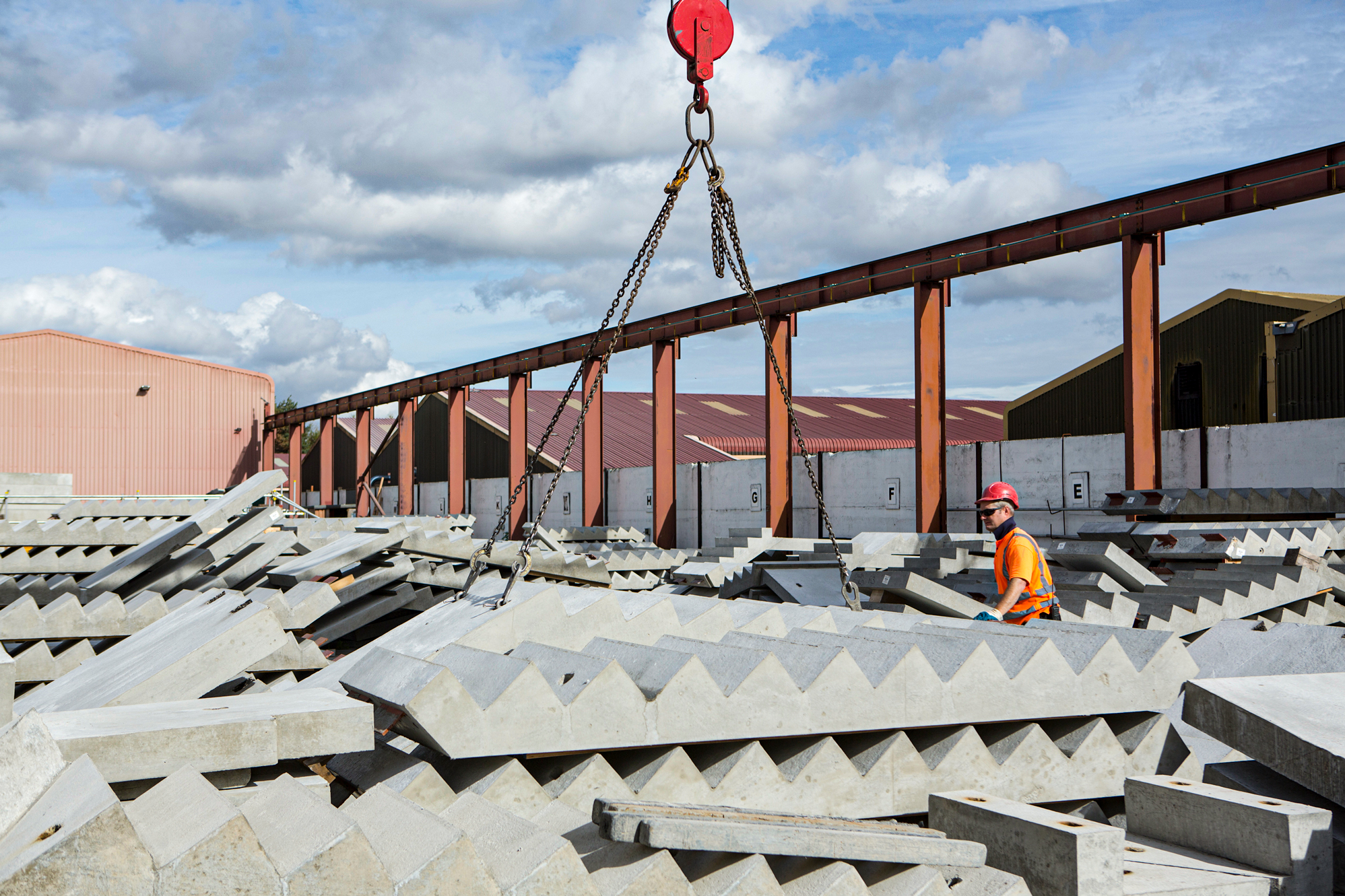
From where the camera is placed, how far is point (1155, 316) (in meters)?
13.3

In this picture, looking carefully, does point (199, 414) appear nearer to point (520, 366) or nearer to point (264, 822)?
point (520, 366)

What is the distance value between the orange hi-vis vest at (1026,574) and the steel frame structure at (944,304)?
325 cm

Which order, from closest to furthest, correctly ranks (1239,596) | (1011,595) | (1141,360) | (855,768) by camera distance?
(855,768) → (1011,595) → (1239,596) → (1141,360)

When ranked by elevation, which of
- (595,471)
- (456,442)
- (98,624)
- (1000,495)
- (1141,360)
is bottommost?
(98,624)

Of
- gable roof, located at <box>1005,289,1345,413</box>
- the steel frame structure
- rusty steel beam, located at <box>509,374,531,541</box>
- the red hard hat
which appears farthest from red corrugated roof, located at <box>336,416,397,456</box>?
the red hard hat

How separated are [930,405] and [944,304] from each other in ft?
5.31

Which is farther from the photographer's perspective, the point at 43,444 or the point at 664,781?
the point at 43,444

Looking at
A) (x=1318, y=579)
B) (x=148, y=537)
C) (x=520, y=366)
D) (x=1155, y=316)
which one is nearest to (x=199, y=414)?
(x=520, y=366)

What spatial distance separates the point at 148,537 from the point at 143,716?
7988mm

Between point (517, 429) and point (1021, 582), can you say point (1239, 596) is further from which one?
point (517, 429)

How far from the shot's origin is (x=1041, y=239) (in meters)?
14.2

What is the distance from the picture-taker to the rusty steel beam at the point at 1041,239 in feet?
38.6

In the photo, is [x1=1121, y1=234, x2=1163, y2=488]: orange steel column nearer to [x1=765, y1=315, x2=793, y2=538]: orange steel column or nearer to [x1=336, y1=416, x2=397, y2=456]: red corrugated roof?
[x1=765, y1=315, x2=793, y2=538]: orange steel column

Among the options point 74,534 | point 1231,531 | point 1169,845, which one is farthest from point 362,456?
point 1169,845
